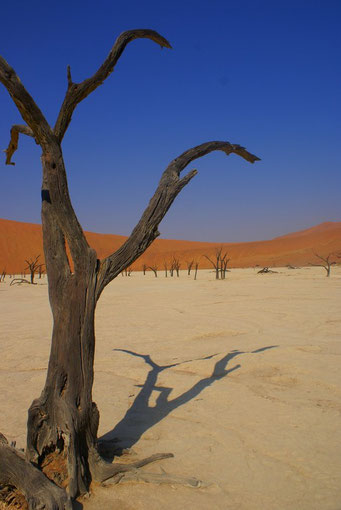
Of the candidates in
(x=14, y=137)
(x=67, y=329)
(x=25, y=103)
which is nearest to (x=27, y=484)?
(x=67, y=329)

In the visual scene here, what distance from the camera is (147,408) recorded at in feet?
12.9

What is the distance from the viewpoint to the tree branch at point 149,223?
9.13 ft

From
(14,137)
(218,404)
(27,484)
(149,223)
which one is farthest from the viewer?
(218,404)

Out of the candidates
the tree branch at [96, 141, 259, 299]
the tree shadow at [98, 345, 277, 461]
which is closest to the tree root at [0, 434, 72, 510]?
the tree shadow at [98, 345, 277, 461]

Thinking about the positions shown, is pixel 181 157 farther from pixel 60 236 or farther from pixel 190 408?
pixel 190 408

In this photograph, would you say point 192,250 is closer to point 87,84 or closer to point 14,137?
point 14,137

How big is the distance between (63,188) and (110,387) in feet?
9.31

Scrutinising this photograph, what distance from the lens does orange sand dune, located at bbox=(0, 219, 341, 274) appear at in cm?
5819

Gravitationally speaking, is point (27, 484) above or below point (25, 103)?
below

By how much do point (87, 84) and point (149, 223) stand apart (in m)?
1.03

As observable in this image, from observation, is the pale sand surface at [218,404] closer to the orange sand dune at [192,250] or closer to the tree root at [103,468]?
the tree root at [103,468]

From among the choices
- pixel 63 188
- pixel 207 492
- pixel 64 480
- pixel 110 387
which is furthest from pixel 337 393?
pixel 63 188

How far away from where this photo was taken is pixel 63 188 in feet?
8.64

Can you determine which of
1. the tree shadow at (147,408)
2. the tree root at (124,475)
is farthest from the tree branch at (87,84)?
the tree shadow at (147,408)
